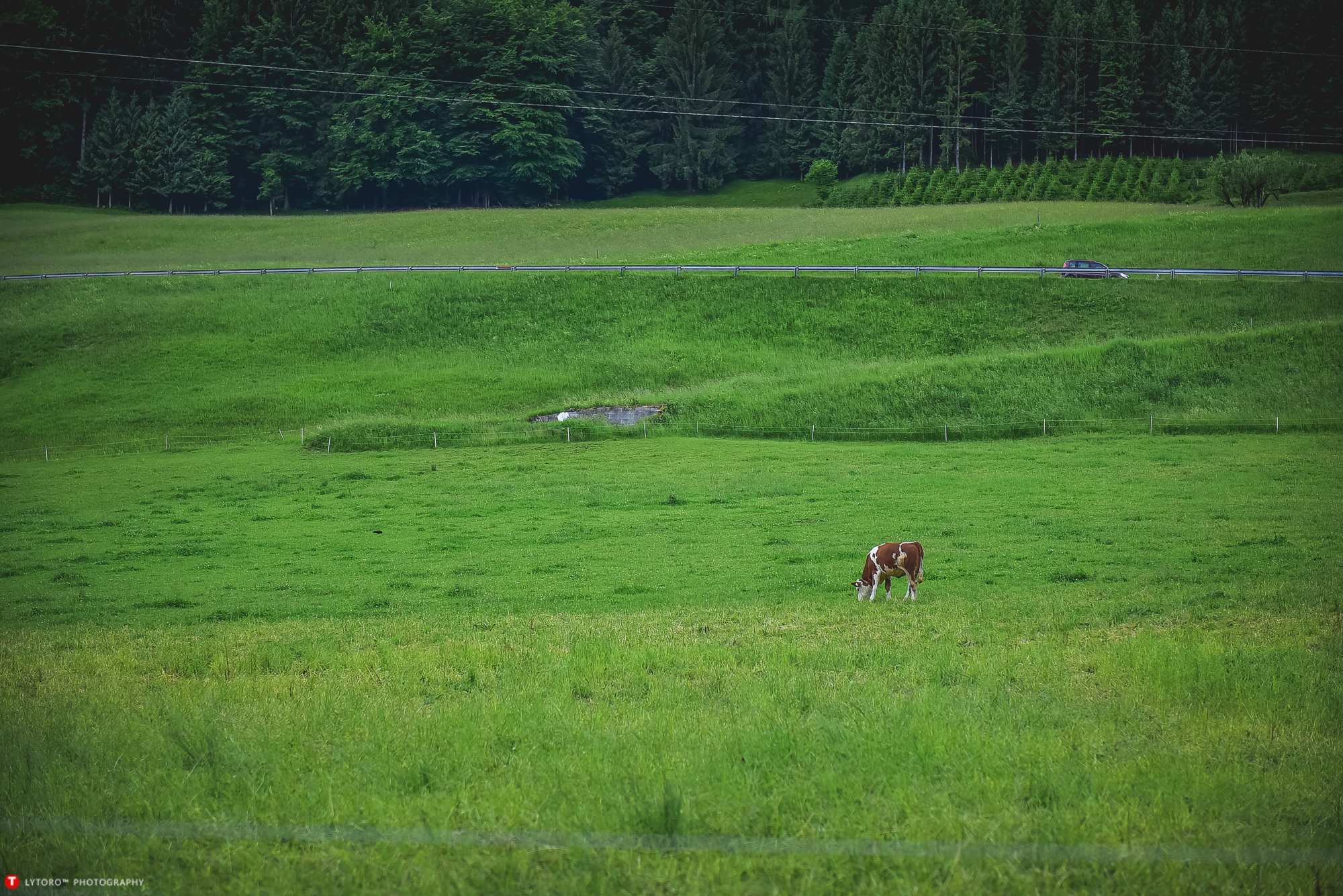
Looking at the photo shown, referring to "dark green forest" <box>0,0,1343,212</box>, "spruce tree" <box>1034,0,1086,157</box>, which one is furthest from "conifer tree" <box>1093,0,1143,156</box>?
"spruce tree" <box>1034,0,1086,157</box>

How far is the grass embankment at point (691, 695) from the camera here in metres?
7.21

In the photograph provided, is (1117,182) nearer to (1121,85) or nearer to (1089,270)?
(1121,85)

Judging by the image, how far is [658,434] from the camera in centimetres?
4850

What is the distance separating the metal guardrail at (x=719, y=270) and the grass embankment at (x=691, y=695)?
42.5 metres

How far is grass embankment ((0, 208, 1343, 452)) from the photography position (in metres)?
49.8

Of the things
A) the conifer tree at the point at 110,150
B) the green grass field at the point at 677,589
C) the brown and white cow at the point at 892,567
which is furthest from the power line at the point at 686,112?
the brown and white cow at the point at 892,567

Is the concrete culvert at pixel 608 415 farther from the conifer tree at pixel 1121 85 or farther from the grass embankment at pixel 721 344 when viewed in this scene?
the conifer tree at pixel 1121 85

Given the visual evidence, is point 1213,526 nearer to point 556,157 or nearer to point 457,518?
point 457,518

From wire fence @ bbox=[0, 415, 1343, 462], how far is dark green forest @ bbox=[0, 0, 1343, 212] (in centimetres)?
7733

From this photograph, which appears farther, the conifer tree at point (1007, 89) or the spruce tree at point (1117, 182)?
the conifer tree at point (1007, 89)

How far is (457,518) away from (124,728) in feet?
75.9

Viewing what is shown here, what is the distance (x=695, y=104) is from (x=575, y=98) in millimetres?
16184

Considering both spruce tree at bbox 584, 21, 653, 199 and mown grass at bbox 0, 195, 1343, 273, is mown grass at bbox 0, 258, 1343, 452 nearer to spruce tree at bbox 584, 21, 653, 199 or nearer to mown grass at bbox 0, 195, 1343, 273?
mown grass at bbox 0, 195, 1343, 273

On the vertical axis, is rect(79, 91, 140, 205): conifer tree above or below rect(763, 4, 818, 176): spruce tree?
below
